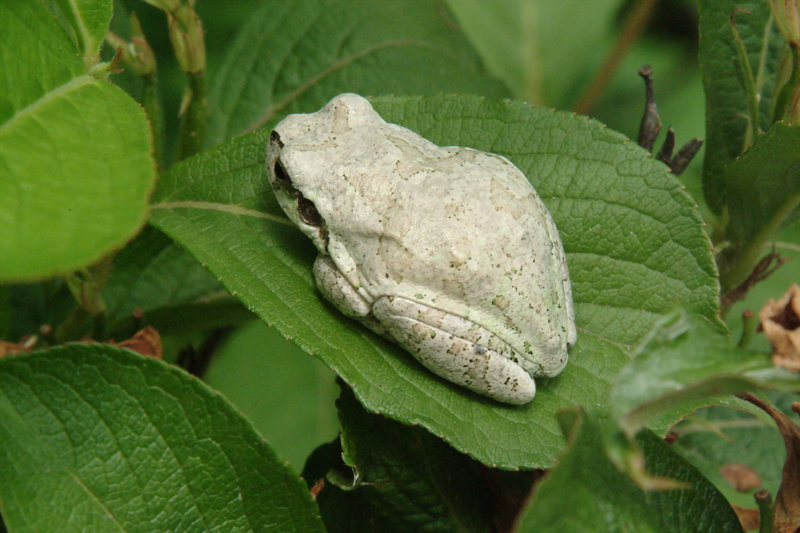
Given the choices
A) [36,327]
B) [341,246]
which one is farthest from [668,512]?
[36,327]

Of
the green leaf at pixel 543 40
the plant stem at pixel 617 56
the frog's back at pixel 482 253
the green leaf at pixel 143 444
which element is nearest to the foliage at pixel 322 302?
the green leaf at pixel 143 444

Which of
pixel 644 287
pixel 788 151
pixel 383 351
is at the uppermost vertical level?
pixel 788 151

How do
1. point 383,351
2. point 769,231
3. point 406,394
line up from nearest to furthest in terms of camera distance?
point 406,394 < point 383,351 < point 769,231

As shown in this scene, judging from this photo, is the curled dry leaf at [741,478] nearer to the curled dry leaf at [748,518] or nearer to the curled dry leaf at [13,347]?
the curled dry leaf at [748,518]

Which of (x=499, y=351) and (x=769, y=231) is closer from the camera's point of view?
(x=499, y=351)

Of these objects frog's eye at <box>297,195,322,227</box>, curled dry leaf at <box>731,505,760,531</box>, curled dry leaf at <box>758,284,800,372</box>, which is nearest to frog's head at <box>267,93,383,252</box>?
frog's eye at <box>297,195,322,227</box>

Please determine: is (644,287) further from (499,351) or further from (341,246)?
(341,246)

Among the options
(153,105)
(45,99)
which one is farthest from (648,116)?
(45,99)

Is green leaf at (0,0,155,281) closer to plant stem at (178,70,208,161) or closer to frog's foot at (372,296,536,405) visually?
plant stem at (178,70,208,161)
